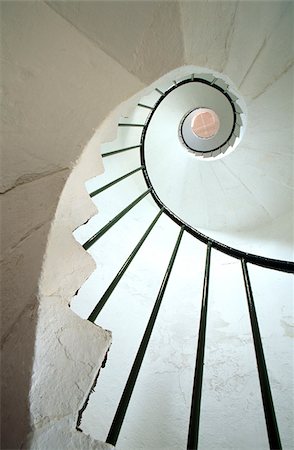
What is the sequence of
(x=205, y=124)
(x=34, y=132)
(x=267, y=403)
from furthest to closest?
(x=205, y=124)
(x=34, y=132)
(x=267, y=403)

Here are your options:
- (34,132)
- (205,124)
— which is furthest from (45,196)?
(205,124)

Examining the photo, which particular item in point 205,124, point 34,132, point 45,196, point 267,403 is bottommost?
point 267,403

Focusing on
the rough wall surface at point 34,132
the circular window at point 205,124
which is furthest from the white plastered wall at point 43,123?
the circular window at point 205,124

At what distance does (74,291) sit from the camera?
4.95 ft

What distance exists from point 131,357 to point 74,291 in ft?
8.65

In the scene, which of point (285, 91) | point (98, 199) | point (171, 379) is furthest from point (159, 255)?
point (285, 91)

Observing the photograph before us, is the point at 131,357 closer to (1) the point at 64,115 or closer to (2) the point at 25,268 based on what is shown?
(2) the point at 25,268

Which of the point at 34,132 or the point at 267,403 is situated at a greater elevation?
the point at 34,132

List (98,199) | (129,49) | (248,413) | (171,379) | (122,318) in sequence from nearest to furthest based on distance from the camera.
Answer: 1. (129,49)
2. (248,413)
3. (171,379)
4. (122,318)
5. (98,199)

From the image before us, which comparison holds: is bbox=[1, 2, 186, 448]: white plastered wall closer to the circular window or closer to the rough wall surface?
the rough wall surface

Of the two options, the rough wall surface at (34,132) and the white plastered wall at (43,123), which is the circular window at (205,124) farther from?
the rough wall surface at (34,132)

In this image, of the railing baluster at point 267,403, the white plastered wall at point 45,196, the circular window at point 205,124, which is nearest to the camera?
the railing baluster at point 267,403

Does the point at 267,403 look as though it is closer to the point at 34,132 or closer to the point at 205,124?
the point at 34,132

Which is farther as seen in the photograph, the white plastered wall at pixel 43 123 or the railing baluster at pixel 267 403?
the white plastered wall at pixel 43 123
